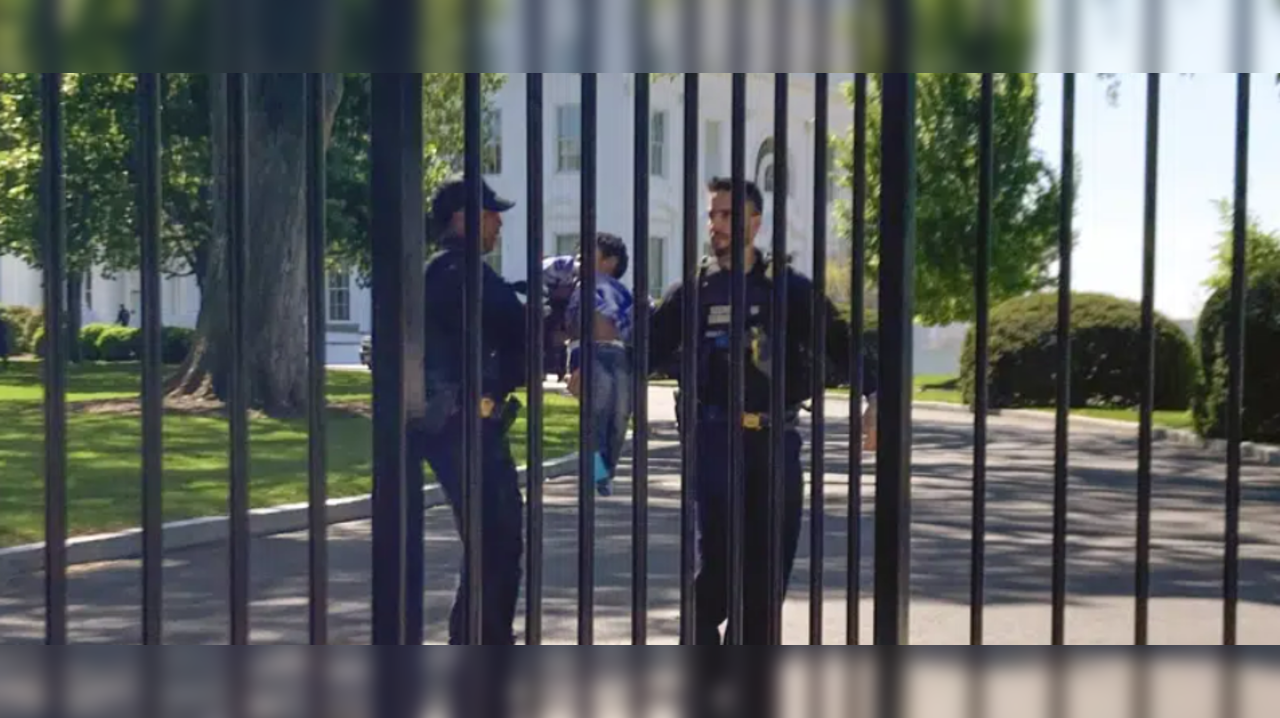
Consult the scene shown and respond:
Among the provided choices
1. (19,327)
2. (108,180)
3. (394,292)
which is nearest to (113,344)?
(19,327)

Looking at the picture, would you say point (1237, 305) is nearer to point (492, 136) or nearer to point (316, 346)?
point (316, 346)

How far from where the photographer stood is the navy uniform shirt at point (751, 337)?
4426 mm

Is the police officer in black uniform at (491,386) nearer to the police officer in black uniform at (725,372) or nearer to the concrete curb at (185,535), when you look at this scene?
the police officer in black uniform at (725,372)

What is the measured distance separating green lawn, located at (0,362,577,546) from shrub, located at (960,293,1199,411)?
30.5ft

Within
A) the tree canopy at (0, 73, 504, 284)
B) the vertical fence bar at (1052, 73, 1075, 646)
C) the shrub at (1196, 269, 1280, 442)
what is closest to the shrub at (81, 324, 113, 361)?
the tree canopy at (0, 73, 504, 284)

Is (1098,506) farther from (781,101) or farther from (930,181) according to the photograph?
(781,101)

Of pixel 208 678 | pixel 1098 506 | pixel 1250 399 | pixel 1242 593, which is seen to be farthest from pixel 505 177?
pixel 1250 399

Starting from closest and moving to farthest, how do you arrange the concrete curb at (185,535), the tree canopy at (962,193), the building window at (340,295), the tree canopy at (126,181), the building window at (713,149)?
the tree canopy at (962,193) < the building window at (713,149) < the concrete curb at (185,535) < the tree canopy at (126,181) < the building window at (340,295)

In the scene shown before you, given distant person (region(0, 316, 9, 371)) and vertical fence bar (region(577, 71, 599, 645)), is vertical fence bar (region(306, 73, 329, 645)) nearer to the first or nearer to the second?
vertical fence bar (region(577, 71, 599, 645))

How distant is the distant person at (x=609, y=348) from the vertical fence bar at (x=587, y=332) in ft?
0.07

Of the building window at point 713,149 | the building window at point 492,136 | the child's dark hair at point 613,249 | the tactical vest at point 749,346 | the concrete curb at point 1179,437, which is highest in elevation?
the building window at point 492,136

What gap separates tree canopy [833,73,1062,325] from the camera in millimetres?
3672

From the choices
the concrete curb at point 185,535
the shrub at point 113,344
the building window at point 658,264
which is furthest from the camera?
the shrub at point 113,344

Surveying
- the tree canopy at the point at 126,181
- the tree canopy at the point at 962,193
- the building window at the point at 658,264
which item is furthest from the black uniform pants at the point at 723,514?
the tree canopy at the point at 126,181
